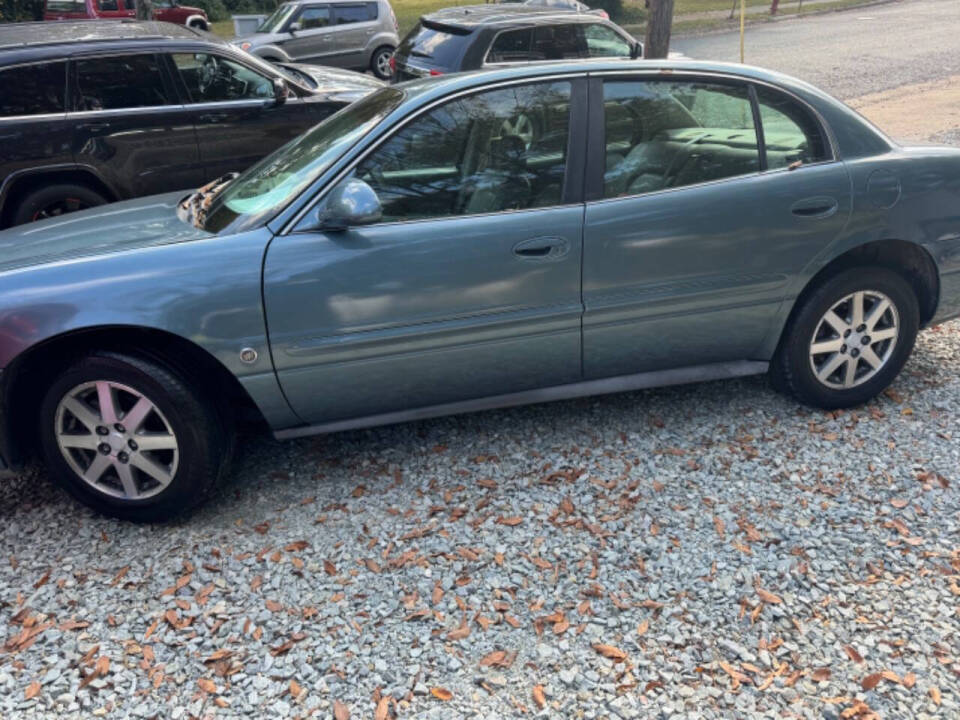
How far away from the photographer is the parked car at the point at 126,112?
6164mm

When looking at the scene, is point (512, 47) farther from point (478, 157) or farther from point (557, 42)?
point (478, 157)

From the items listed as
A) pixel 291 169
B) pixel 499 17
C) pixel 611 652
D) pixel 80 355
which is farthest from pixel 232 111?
pixel 611 652

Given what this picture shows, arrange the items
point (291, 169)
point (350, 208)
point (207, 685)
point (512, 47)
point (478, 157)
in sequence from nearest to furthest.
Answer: point (207, 685) < point (350, 208) < point (478, 157) < point (291, 169) < point (512, 47)

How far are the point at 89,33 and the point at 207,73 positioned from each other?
0.96m

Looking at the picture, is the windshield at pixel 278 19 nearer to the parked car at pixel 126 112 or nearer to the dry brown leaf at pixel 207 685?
the parked car at pixel 126 112

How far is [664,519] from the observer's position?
3355 millimetres

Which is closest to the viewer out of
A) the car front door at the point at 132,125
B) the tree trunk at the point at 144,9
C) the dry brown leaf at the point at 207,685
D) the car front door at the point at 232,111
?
the dry brown leaf at the point at 207,685

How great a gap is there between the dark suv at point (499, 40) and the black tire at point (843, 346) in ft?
18.0

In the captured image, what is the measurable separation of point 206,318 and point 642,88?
2.09m

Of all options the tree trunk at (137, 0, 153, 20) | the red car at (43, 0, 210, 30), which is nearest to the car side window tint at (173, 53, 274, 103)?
the tree trunk at (137, 0, 153, 20)

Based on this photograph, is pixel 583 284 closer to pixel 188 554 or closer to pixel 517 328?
pixel 517 328

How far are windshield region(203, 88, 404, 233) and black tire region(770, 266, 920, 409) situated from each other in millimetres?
2077

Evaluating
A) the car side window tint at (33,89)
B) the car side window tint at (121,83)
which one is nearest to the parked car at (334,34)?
the car side window tint at (121,83)

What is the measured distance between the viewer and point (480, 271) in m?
3.43
